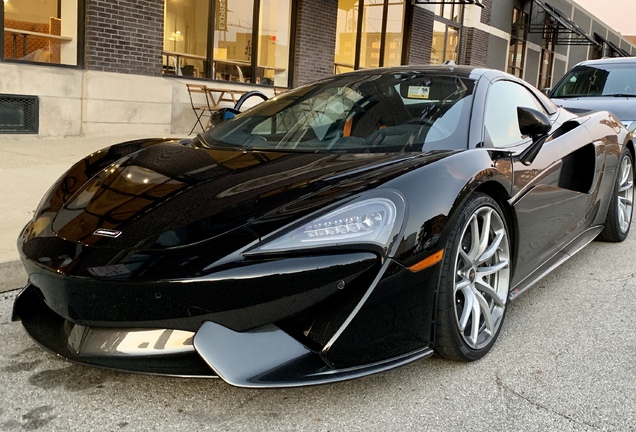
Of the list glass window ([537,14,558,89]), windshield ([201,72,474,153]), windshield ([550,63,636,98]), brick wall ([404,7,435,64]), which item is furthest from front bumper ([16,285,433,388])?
glass window ([537,14,558,89])

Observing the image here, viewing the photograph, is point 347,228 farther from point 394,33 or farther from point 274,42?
point 394,33

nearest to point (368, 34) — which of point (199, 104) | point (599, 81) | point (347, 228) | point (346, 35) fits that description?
point (346, 35)

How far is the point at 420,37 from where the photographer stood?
16.4m

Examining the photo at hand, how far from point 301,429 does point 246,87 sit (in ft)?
33.6

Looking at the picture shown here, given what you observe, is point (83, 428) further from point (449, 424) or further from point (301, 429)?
point (449, 424)

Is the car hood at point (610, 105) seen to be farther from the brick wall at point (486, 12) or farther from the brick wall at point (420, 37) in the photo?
the brick wall at point (486, 12)

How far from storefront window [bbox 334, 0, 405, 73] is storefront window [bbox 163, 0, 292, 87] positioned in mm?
1930

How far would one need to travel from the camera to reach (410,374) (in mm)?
2578

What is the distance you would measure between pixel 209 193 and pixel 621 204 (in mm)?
3784

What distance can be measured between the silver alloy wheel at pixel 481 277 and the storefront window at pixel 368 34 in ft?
38.4

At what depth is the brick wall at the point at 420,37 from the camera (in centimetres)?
1605

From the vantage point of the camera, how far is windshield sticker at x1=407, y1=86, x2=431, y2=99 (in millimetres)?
3289

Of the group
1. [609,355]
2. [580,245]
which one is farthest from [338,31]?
[609,355]

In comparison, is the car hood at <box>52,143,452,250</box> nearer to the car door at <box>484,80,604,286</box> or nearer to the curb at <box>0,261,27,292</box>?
the car door at <box>484,80,604,286</box>
